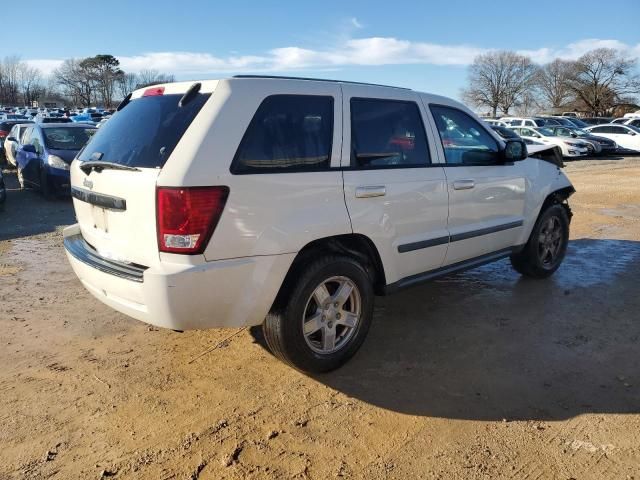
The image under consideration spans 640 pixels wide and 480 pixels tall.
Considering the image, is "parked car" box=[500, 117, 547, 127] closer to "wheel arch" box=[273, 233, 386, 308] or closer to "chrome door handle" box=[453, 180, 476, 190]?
"chrome door handle" box=[453, 180, 476, 190]

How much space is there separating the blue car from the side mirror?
8.69 metres

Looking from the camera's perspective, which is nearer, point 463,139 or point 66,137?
point 463,139

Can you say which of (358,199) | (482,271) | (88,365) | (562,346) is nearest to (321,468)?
(358,199)

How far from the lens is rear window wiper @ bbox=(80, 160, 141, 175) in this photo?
317 centimetres

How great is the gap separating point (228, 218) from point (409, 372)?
1665mm

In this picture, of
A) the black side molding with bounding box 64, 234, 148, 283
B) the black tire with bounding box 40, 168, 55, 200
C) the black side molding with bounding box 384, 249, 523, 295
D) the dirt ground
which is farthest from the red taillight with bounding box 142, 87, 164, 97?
the black tire with bounding box 40, 168, 55, 200

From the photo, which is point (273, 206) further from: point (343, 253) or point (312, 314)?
point (312, 314)

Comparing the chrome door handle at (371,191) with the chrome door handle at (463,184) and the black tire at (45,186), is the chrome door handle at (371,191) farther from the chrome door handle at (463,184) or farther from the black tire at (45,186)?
the black tire at (45,186)

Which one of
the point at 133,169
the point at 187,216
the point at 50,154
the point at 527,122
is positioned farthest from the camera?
the point at 527,122

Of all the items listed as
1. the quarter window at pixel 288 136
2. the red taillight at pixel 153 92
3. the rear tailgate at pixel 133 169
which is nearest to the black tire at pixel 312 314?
the quarter window at pixel 288 136

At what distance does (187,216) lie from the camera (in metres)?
2.90

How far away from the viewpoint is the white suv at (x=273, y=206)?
296cm

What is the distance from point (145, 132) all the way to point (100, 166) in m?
0.37

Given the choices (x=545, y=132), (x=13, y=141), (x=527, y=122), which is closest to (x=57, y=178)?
(x=13, y=141)
